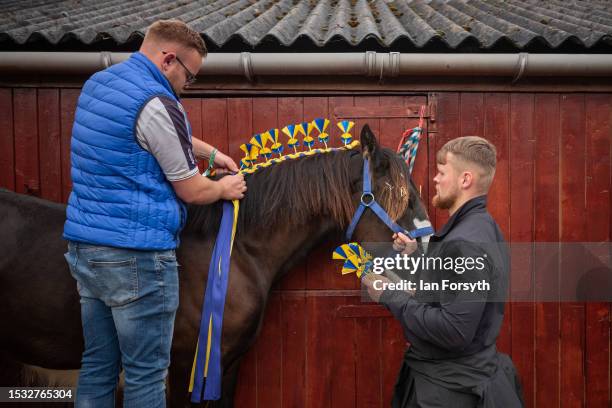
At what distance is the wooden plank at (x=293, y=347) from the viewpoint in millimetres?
2877

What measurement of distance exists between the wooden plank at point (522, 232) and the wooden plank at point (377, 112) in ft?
2.21

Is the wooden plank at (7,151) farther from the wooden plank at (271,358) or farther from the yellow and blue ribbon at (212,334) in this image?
the wooden plank at (271,358)

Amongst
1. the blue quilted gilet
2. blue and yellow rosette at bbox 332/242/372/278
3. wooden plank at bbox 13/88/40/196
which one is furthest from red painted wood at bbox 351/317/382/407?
wooden plank at bbox 13/88/40/196

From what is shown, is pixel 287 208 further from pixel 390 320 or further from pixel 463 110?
pixel 463 110

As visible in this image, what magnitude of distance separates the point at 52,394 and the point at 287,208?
1.86 metres

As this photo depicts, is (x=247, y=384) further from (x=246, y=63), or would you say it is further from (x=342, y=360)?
(x=246, y=63)

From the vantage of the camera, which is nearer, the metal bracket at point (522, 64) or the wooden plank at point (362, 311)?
the metal bracket at point (522, 64)

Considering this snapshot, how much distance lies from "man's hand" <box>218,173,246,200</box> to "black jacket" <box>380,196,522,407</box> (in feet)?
2.97

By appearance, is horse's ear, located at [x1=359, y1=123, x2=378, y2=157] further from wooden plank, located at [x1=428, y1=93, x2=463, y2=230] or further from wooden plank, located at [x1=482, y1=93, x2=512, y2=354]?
wooden plank, located at [x1=482, y1=93, x2=512, y2=354]

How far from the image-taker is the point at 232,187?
6.95 ft

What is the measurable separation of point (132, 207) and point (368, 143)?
1.20 metres

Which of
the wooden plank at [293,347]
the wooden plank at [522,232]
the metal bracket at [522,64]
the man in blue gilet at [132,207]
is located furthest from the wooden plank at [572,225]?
the man in blue gilet at [132,207]

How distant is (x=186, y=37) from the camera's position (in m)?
1.81

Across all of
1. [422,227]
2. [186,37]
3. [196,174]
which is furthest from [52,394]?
[422,227]
